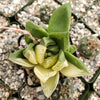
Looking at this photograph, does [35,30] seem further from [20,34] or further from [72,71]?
[20,34]

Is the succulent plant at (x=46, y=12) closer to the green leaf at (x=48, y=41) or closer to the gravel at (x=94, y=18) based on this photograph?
the gravel at (x=94, y=18)

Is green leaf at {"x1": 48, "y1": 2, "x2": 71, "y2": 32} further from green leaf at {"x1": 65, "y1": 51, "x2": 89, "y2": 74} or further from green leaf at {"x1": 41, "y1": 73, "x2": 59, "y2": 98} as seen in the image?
green leaf at {"x1": 41, "y1": 73, "x2": 59, "y2": 98}

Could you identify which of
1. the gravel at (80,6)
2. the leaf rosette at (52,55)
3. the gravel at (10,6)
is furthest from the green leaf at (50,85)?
the gravel at (80,6)

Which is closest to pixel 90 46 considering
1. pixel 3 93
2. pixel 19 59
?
pixel 19 59

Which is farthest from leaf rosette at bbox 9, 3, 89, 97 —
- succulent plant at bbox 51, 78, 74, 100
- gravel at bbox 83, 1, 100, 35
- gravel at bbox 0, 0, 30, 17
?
gravel at bbox 83, 1, 100, 35

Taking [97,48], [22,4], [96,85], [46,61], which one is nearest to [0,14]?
[22,4]

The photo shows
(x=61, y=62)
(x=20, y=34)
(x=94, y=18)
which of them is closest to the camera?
(x=61, y=62)
